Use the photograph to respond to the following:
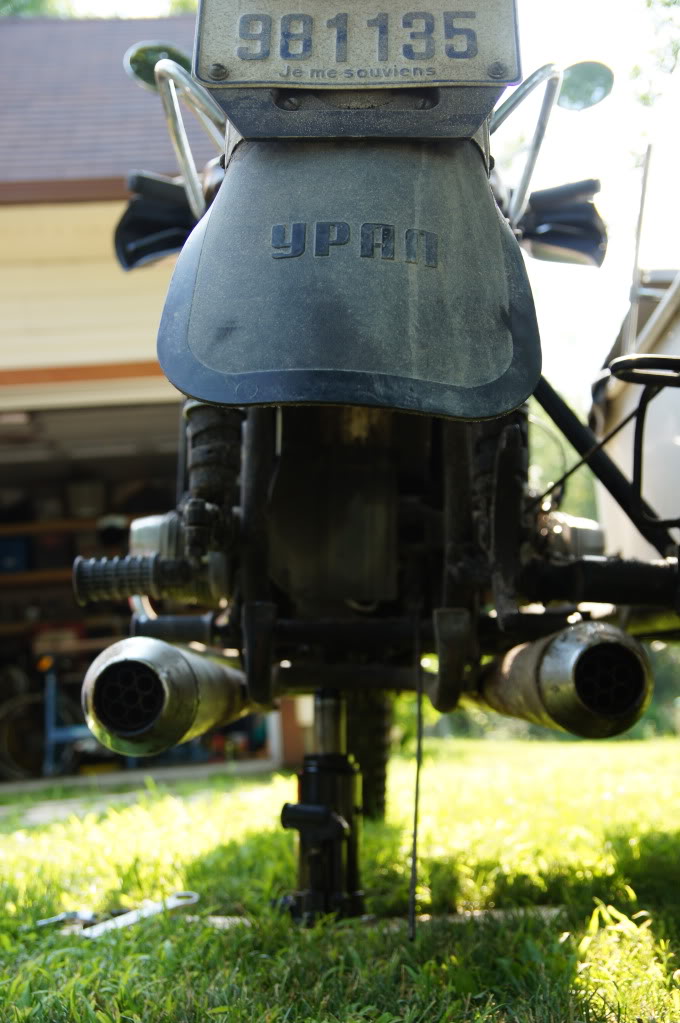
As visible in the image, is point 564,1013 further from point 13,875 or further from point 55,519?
point 55,519

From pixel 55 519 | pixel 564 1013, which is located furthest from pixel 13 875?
pixel 55 519

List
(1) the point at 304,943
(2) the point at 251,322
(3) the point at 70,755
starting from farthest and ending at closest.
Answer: (3) the point at 70,755, (1) the point at 304,943, (2) the point at 251,322

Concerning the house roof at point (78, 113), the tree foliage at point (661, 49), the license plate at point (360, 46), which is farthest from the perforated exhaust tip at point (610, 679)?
the house roof at point (78, 113)

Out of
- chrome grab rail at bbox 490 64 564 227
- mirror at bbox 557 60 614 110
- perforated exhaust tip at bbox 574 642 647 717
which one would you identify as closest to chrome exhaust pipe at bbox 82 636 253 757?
perforated exhaust tip at bbox 574 642 647 717

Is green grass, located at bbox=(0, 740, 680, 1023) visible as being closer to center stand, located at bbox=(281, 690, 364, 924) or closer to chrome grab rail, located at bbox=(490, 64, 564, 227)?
center stand, located at bbox=(281, 690, 364, 924)

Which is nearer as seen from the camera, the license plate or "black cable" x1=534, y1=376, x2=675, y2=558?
the license plate

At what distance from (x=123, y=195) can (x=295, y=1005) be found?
5.19 metres

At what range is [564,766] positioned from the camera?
21.9 ft

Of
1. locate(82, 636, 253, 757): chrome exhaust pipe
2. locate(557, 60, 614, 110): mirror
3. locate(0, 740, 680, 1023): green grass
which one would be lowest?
locate(0, 740, 680, 1023): green grass

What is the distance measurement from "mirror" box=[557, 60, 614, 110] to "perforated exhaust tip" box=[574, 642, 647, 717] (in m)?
1.52

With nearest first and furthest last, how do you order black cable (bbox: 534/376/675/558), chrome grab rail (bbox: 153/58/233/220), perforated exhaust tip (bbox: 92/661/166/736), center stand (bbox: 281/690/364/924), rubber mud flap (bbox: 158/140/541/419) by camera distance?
1. rubber mud flap (bbox: 158/140/541/419)
2. perforated exhaust tip (bbox: 92/661/166/736)
3. chrome grab rail (bbox: 153/58/233/220)
4. black cable (bbox: 534/376/675/558)
5. center stand (bbox: 281/690/364/924)

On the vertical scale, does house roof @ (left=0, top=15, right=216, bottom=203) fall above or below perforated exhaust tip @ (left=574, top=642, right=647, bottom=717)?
above

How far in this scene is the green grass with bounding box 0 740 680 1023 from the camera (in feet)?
6.20

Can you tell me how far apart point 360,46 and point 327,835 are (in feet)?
5.32
